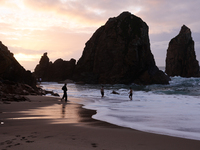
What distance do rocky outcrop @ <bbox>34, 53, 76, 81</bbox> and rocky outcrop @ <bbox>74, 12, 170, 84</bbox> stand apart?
11477mm

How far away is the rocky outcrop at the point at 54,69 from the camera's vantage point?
324 feet

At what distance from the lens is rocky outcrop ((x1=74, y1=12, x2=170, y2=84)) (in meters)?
72.8

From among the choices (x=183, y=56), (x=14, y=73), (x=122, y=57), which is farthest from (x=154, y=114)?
(x=183, y=56)

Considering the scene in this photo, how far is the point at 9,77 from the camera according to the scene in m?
18.1

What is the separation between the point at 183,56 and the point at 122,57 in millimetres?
57584

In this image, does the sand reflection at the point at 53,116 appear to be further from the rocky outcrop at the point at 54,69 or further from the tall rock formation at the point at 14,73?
the rocky outcrop at the point at 54,69

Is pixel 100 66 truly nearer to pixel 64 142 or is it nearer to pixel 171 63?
pixel 171 63

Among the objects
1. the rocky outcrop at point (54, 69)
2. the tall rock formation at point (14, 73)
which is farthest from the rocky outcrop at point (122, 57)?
the tall rock formation at point (14, 73)

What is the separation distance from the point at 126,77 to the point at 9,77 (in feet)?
194

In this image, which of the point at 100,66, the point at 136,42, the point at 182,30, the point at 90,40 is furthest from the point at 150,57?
the point at 182,30

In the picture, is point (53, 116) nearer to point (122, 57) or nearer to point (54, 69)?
point (122, 57)

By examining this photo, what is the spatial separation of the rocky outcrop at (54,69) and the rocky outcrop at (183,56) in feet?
214

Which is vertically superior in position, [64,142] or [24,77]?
[24,77]

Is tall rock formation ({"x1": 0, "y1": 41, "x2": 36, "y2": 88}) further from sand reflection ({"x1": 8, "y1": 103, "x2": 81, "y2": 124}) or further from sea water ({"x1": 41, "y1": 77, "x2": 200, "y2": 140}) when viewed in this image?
sand reflection ({"x1": 8, "y1": 103, "x2": 81, "y2": 124})
